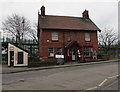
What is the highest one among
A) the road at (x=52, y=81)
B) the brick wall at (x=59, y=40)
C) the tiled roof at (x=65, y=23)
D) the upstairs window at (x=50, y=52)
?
the tiled roof at (x=65, y=23)

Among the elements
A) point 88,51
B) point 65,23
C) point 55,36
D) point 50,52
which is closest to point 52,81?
point 50,52

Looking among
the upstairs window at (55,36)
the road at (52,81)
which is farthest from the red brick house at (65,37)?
the road at (52,81)

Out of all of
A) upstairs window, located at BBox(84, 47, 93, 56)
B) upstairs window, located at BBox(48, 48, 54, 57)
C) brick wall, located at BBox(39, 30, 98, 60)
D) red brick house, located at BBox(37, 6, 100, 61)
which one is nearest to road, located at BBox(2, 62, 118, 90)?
brick wall, located at BBox(39, 30, 98, 60)

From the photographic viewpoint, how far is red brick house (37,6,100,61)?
103ft

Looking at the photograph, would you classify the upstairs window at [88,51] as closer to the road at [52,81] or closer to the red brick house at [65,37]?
the red brick house at [65,37]

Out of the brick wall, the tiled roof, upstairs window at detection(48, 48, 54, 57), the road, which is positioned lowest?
the road

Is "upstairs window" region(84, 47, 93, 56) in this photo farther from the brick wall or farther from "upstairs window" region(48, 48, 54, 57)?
"upstairs window" region(48, 48, 54, 57)

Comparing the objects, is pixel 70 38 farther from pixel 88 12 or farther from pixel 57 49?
pixel 88 12

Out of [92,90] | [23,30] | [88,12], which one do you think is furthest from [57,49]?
[92,90]

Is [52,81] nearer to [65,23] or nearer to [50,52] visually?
[50,52]

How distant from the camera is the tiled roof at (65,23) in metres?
32.9

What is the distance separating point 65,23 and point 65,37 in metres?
3.38

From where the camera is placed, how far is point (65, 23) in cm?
3491

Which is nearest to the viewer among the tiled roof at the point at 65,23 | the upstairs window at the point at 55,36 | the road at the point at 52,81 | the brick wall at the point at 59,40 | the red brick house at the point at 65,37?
the road at the point at 52,81
